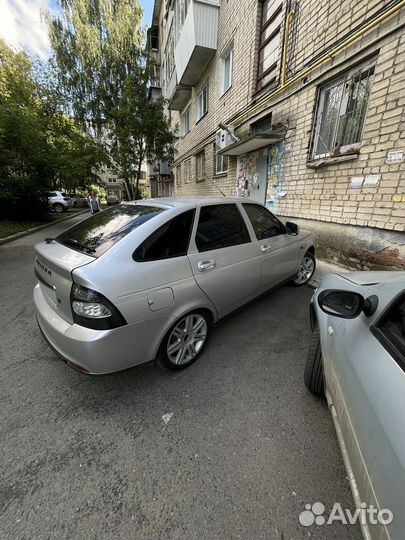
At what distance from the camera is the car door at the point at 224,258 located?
2.35 meters

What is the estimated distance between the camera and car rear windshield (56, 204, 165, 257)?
6.75 feet

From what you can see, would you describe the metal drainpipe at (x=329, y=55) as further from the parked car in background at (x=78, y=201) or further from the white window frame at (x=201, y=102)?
the parked car in background at (x=78, y=201)

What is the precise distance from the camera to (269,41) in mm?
6480

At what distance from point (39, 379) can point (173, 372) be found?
1.26 m

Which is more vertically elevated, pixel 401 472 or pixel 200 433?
pixel 401 472

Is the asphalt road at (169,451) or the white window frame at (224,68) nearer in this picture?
the asphalt road at (169,451)

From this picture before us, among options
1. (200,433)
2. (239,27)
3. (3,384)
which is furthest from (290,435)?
(239,27)

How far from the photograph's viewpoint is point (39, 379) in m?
2.29

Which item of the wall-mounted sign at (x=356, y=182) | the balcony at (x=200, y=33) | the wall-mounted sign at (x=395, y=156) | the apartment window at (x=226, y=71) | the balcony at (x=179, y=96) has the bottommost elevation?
the wall-mounted sign at (x=356, y=182)

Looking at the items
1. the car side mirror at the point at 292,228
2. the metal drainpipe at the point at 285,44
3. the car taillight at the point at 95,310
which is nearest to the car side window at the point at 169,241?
the car taillight at the point at 95,310

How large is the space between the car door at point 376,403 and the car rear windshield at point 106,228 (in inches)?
71.0

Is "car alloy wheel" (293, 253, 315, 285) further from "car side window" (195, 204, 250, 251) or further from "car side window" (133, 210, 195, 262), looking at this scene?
"car side window" (133, 210, 195, 262)

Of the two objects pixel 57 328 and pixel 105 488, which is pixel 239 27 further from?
pixel 105 488

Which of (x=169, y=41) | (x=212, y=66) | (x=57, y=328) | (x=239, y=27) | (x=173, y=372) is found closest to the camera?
(x=57, y=328)
